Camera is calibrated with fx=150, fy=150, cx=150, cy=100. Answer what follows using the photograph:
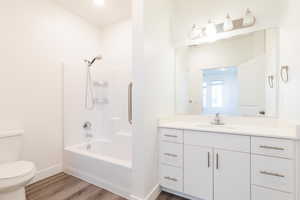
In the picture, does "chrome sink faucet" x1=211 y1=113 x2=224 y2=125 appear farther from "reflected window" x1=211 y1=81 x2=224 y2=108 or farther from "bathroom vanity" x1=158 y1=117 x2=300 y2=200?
"bathroom vanity" x1=158 y1=117 x2=300 y2=200

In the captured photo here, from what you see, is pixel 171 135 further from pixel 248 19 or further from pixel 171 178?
pixel 248 19

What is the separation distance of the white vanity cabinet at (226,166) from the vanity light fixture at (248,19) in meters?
1.33

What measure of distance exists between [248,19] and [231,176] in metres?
1.76

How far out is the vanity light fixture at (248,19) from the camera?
175cm

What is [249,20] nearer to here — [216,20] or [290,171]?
[216,20]

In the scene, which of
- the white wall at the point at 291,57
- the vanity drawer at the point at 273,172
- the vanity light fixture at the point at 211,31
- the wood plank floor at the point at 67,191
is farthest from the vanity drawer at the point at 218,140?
the vanity light fixture at the point at 211,31

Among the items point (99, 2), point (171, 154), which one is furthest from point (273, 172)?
point (99, 2)

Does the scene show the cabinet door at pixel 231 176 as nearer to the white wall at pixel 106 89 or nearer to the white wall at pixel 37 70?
the white wall at pixel 106 89

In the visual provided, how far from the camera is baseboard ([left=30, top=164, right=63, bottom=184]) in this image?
81.4 inches

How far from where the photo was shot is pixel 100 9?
8.07 ft

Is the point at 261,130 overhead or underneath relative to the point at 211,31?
underneath

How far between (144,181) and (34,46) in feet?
7.49

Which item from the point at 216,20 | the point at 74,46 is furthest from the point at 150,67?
the point at 74,46

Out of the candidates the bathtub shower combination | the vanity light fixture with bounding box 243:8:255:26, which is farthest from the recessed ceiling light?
the vanity light fixture with bounding box 243:8:255:26
